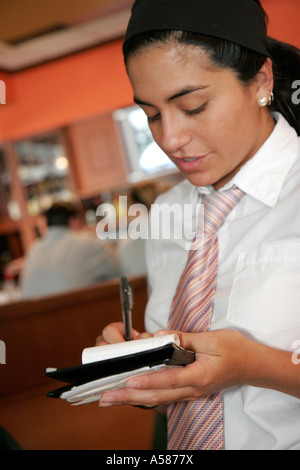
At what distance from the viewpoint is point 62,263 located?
10.4 feet

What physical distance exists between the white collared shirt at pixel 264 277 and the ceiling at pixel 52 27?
2904mm

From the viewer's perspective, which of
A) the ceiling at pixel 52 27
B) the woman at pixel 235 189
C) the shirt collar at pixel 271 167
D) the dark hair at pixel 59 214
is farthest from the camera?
the ceiling at pixel 52 27

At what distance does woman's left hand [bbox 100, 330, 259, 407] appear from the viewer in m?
0.73

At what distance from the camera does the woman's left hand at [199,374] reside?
28.7 inches

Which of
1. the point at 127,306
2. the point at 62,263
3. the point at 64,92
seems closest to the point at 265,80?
the point at 127,306

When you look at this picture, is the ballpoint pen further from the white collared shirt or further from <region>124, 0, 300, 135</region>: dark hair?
<region>124, 0, 300, 135</region>: dark hair

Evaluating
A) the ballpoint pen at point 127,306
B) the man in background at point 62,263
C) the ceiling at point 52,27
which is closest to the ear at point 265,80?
the ballpoint pen at point 127,306

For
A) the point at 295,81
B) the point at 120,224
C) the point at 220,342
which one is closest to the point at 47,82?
the point at 120,224

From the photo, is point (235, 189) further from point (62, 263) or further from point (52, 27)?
point (52, 27)

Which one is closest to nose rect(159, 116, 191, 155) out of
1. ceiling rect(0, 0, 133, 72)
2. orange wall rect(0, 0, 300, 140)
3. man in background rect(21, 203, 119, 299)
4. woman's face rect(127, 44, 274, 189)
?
woman's face rect(127, 44, 274, 189)

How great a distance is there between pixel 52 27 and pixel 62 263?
222cm

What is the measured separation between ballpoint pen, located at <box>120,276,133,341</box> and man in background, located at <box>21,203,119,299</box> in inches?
Answer: 83.3

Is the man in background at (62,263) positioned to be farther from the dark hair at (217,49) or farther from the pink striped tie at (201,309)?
the dark hair at (217,49)
